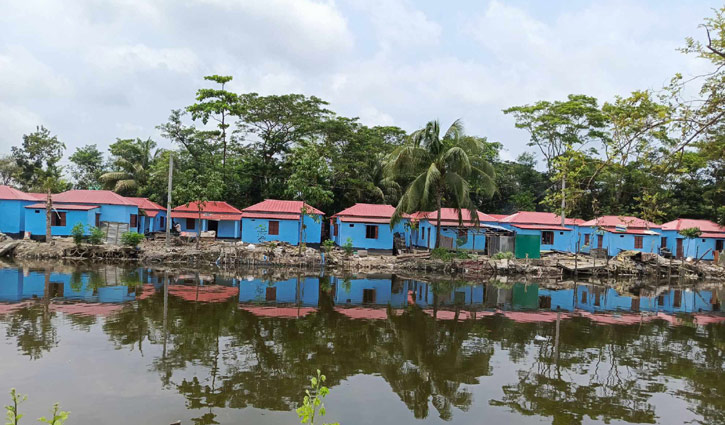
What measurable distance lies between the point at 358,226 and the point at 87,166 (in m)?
31.9

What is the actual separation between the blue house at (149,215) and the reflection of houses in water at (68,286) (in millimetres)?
14125

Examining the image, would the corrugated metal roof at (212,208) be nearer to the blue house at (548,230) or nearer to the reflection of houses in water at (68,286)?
the reflection of houses in water at (68,286)

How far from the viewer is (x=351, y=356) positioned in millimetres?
9844

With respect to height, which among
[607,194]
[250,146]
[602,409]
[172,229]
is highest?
[250,146]

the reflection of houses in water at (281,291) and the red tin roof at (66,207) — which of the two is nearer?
the reflection of houses in water at (281,291)

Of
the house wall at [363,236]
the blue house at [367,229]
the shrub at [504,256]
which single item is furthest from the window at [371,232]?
the shrub at [504,256]

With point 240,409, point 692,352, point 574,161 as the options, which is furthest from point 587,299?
point 240,409

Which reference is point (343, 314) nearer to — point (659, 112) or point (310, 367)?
point (310, 367)

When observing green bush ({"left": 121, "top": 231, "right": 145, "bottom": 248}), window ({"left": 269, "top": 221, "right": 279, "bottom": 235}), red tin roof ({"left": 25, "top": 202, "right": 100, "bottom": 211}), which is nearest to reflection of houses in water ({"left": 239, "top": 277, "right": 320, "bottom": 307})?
window ({"left": 269, "top": 221, "right": 279, "bottom": 235})

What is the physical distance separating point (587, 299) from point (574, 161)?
14.9 m

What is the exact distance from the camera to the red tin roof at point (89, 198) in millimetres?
31092

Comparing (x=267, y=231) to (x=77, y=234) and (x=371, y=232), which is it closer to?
(x=371, y=232)

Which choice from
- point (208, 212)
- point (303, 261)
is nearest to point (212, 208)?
point (208, 212)

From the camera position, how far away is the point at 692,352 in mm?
11258
